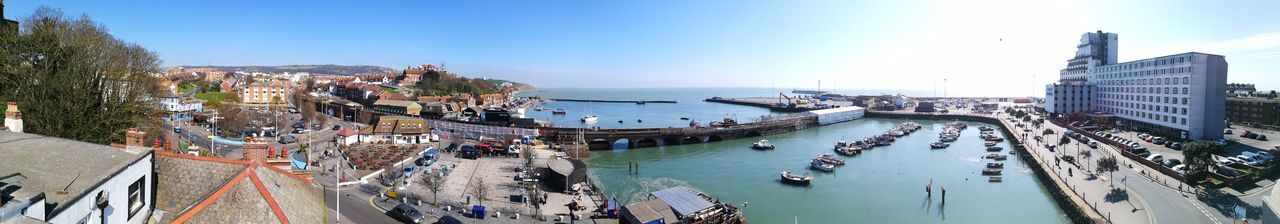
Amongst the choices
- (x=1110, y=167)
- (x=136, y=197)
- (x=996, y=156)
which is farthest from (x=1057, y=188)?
(x=136, y=197)

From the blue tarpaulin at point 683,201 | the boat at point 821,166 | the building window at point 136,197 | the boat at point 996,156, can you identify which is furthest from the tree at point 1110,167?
the building window at point 136,197

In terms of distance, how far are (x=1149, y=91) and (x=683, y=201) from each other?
3657cm

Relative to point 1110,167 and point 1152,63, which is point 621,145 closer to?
point 1110,167

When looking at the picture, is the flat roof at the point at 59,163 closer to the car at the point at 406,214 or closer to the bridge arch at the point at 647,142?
the car at the point at 406,214

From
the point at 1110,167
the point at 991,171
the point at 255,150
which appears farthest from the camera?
the point at 991,171

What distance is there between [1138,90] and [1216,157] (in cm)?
1727

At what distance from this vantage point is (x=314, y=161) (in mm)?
21328

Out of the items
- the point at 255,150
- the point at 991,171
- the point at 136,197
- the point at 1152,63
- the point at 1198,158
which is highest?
the point at 1152,63

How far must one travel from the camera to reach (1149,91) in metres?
35.8

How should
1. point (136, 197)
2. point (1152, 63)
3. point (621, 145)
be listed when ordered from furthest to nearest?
point (621, 145) → point (1152, 63) → point (136, 197)

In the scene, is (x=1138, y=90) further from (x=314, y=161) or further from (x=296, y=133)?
(x=296, y=133)

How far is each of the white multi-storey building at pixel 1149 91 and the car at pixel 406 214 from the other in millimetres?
38473

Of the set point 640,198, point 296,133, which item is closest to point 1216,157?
point 640,198

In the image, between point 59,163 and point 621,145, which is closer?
point 59,163
